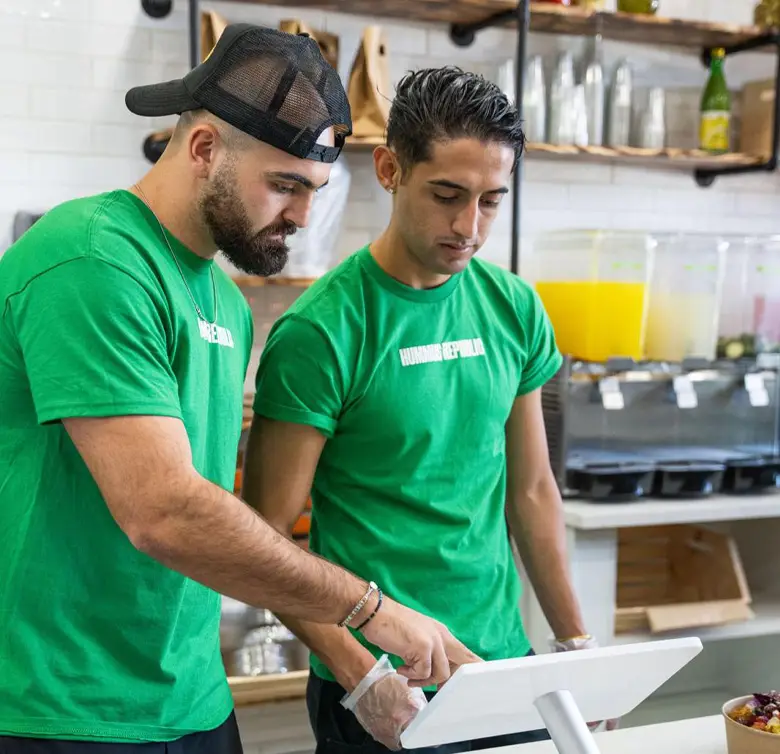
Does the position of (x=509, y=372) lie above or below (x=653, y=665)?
above

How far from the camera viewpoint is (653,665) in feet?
3.26

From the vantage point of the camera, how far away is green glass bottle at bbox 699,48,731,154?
11.1 feet

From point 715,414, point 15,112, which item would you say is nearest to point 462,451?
point 715,414

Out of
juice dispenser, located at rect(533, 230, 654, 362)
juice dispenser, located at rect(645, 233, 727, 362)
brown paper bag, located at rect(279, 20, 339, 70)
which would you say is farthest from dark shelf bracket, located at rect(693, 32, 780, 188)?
brown paper bag, located at rect(279, 20, 339, 70)

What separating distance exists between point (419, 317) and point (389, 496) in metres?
0.29

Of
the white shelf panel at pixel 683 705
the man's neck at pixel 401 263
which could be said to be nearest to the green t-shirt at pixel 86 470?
the man's neck at pixel 401 263

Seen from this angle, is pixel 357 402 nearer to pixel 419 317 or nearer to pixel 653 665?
pixel 419 317

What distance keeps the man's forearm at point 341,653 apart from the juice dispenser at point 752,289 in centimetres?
215

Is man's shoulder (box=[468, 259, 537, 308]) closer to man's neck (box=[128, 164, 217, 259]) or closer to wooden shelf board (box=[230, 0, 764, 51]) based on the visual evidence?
man's neck (box=[128, 164, 217, 259])

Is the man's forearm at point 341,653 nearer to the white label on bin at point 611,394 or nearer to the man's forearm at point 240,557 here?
the man's forearm at point 240,557

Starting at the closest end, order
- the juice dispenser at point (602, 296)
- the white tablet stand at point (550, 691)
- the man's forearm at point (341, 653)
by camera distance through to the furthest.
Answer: the white tablet stand at point (550, 691) → the man's forearm at point (341, 653) → the juice dispenser at point (602, 296)

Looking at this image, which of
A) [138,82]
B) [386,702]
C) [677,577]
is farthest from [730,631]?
[138,82]

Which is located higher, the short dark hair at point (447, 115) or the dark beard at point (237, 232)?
the short dark hair at point (447, 115)

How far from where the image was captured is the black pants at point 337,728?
154 centimetres
